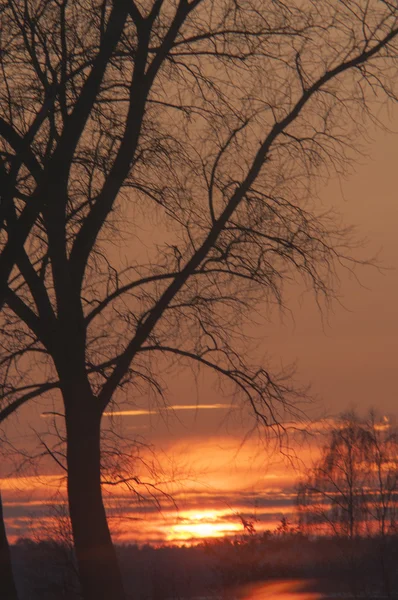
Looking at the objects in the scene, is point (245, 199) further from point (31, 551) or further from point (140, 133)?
point (31, 551)

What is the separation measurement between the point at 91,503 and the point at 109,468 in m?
1.01

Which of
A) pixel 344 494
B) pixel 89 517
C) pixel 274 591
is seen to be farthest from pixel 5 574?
pixel 344 494

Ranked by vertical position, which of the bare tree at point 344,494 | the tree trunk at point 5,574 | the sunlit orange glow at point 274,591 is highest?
the bare tree at point 344,494

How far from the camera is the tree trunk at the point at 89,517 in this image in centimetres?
849

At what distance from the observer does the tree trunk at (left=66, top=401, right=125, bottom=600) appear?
849 cm

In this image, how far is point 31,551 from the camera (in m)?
15.3

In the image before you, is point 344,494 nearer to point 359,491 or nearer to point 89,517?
point 359,491

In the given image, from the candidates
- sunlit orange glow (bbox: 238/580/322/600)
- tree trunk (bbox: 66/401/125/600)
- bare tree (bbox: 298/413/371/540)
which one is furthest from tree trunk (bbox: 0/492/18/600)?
bare tree (bbox: 298/413/371/540)

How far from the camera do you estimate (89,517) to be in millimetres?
8508

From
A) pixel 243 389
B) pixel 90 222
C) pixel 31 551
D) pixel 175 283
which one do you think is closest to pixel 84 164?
pixel 90 222

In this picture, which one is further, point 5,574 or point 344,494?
point 344,494

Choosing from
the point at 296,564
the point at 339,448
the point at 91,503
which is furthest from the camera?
the point at 339,448

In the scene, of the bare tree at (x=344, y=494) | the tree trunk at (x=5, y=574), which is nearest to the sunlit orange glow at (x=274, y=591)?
the tree trunk at (x=5, y=574)

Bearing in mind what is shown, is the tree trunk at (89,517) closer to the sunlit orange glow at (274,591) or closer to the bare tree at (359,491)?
the sunlit orange glow at (274,591)
